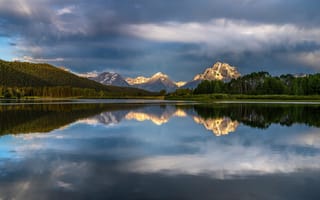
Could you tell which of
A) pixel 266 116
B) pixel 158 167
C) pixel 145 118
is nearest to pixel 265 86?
pixel 266 116

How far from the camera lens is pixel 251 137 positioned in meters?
25.7

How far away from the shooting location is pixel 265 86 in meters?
177

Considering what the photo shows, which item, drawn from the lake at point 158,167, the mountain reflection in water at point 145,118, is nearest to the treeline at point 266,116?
the mountain reflection in water at point 145,118

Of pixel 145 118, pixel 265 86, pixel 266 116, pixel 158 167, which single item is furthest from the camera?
pixel 265 86

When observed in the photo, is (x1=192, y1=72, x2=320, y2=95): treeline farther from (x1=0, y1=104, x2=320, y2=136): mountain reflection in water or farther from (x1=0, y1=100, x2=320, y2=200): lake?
(x1=0, y1=100, x2=320, y2=200): lake

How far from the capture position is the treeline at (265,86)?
16150 centimetres

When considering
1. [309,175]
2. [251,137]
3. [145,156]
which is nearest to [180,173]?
[145,156]

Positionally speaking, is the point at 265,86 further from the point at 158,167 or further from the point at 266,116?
the point at 158,167

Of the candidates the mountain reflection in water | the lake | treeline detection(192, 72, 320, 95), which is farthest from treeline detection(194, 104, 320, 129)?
treeline detection(192, 72, 320, 95)

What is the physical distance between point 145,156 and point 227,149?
17.7ft

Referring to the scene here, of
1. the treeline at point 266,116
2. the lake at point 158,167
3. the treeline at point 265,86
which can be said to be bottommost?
the treeline at point 266,116

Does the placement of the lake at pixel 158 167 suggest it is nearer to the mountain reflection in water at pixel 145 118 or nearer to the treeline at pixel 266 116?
the mountain reflection in water at pixel 145 118

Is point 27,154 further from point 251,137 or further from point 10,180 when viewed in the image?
point 251,137

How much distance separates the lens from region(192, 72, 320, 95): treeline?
6358 inches
